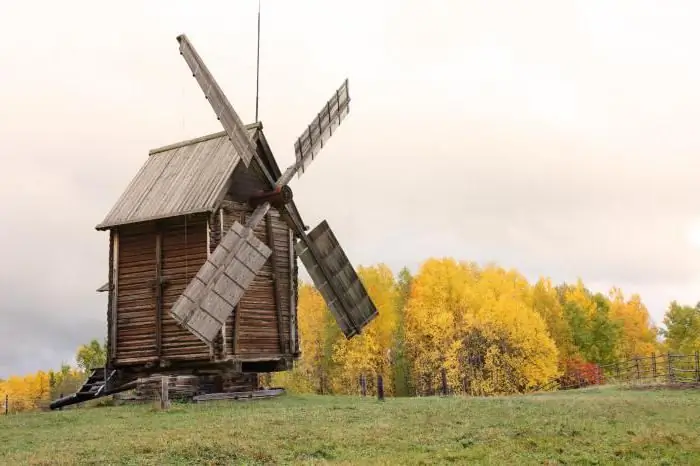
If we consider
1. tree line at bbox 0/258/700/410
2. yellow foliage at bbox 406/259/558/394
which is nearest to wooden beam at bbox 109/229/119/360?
tree line at bbox 0/258/700/410

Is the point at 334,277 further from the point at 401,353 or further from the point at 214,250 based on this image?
the point at 401,353

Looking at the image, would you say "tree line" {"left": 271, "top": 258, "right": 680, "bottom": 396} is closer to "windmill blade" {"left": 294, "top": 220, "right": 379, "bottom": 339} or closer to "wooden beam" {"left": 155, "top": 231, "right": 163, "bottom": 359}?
"windmill blade" {"left": 294, "top": 220, "right": 379, "bottom": 339}

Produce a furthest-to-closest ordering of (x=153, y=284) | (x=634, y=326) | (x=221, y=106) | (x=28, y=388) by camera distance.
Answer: (x=28, y=388) < (x=634, y=326) < (x=153, y=284) < (x=221, y=106)

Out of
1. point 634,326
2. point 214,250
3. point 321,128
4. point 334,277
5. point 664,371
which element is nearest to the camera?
point 214,250

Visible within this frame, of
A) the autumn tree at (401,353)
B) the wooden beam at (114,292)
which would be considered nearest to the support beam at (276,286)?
the wooden beam at (114,292)

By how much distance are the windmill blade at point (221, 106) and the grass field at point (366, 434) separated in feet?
33.7

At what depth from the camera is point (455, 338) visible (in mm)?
59156

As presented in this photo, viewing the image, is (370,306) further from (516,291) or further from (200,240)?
(516,291)

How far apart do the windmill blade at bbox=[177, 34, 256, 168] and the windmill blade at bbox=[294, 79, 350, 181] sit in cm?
214

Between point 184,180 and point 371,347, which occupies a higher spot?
point 184,180

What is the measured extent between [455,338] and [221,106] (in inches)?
1412

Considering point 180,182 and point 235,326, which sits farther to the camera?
point 180,182

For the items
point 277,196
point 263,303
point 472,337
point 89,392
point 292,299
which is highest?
point 277,196

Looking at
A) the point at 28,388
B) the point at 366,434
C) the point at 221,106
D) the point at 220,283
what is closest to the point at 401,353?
the point at 221,106
